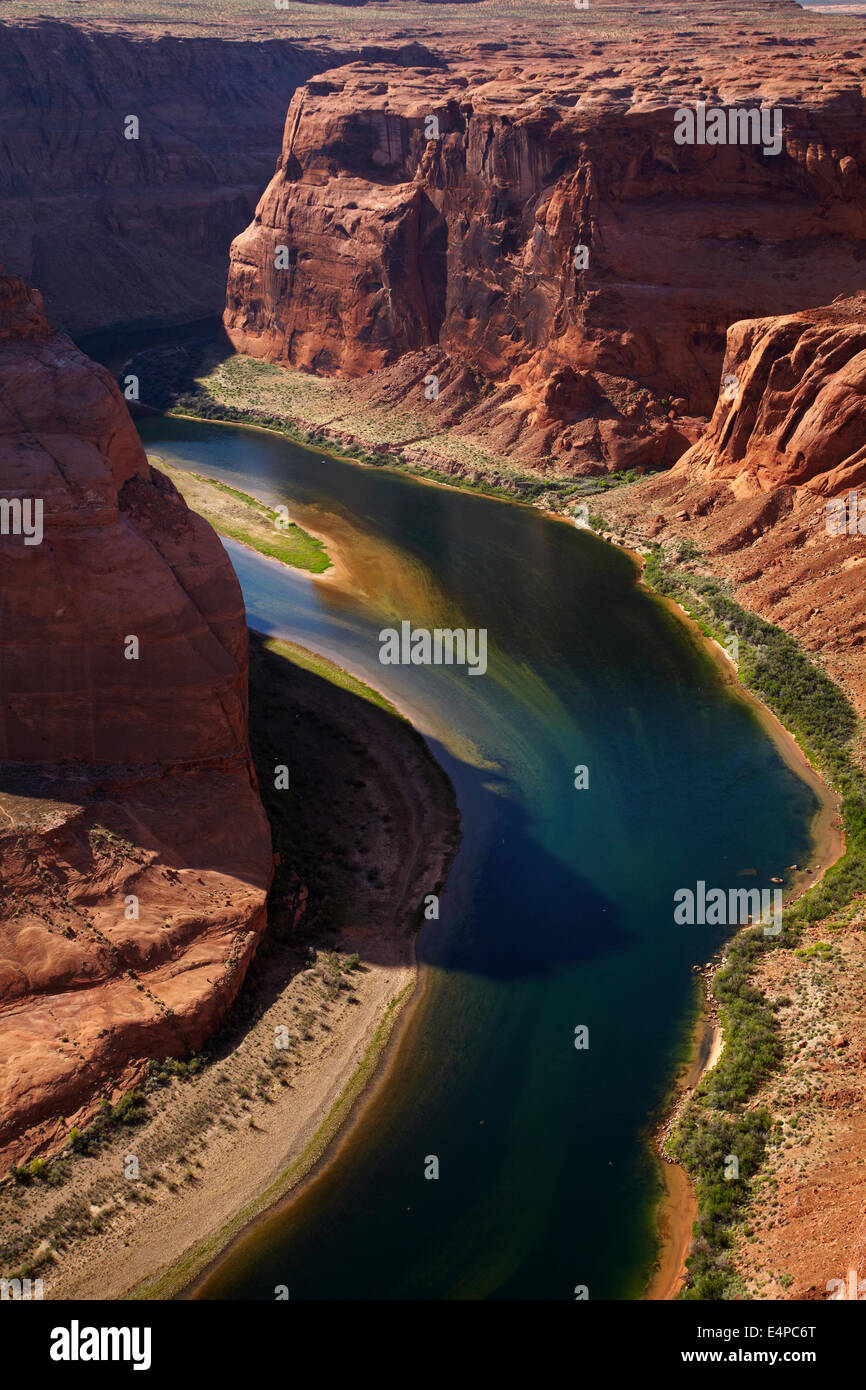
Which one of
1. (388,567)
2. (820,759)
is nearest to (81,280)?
(388,567)

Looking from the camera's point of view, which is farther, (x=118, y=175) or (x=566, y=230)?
(x=118, y=175)

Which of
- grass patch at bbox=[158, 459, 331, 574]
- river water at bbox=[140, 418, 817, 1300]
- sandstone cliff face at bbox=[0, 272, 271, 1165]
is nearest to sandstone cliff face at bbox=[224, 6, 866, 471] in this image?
river water at bbox=[140, 418, 817, 1300]

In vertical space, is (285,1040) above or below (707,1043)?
above

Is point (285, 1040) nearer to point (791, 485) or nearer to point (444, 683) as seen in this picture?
point (444, 683)

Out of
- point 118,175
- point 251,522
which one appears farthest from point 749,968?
point 118,175

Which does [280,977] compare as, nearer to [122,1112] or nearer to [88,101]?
[122,1112]

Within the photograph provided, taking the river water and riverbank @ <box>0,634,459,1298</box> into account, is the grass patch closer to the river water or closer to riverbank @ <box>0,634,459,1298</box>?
the river water

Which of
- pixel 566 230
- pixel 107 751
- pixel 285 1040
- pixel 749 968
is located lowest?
pixel 285 1040
